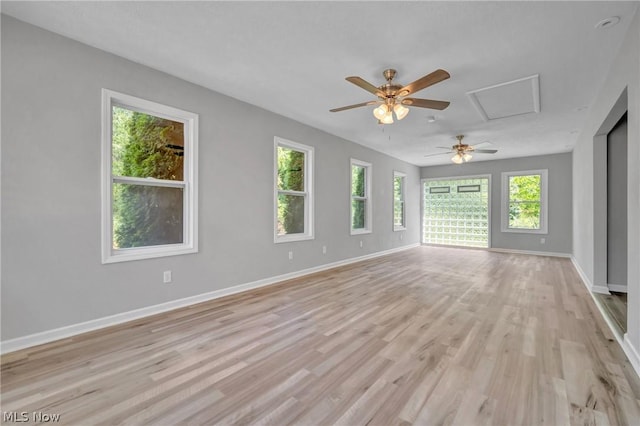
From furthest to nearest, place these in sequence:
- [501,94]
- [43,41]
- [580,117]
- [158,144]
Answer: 1. [580,117]
2. [501,94]
3. [158,144]
4. [43,41]

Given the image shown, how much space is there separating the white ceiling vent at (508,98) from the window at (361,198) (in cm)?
274

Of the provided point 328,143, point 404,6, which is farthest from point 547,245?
point 404,6

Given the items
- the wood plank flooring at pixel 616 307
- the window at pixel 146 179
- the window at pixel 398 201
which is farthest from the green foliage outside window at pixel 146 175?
the window at pixel 398 201

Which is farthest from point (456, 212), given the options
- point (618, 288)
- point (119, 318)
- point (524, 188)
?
point (119, 318)

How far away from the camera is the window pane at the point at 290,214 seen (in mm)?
4719

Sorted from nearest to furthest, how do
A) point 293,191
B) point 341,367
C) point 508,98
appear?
point 341,367 < point 508,98 < point 293,191

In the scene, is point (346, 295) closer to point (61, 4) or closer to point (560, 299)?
point (560, 299)

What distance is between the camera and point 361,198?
6598 millimetres

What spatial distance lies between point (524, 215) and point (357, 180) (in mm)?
4842

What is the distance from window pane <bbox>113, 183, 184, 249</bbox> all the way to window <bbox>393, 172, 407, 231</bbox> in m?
5.88

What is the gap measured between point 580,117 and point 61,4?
253 inches

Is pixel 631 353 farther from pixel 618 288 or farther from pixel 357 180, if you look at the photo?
pixel 357 180

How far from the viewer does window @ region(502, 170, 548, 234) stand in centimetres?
743

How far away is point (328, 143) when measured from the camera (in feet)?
18.2
